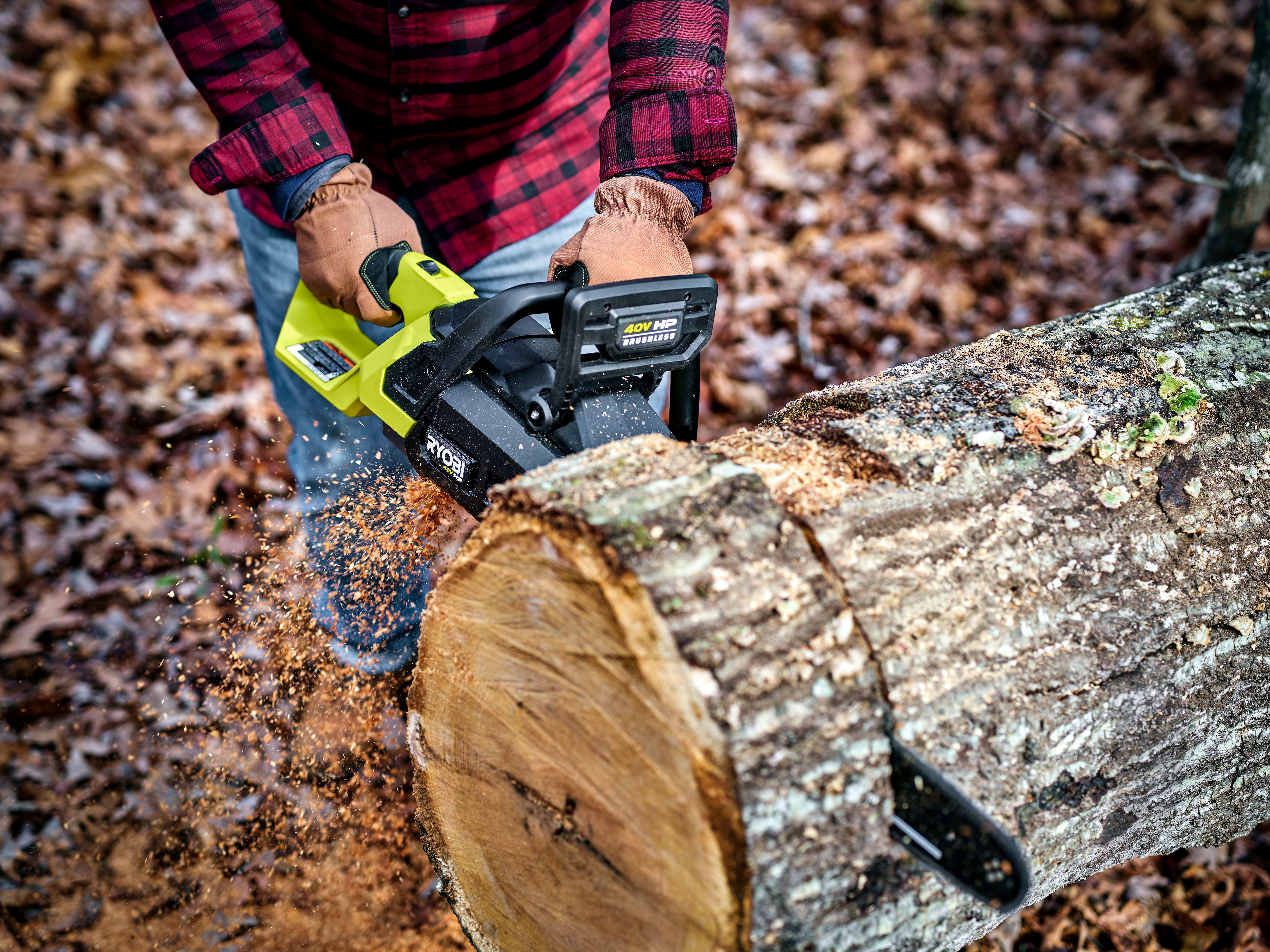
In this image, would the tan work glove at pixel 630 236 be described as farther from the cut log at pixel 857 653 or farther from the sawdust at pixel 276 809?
the sawdust at pixel 276 809

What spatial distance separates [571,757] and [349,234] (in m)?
1.28

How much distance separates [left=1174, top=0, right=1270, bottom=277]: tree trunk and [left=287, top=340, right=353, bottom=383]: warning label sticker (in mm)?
2586

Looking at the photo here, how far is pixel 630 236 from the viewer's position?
1.71m

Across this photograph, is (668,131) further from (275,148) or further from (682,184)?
(275,148)

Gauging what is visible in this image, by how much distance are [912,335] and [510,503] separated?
3247mm

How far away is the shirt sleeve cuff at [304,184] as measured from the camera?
1810 mm

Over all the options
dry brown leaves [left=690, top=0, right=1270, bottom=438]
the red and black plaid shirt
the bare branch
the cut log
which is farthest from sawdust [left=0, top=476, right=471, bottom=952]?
the bare branch

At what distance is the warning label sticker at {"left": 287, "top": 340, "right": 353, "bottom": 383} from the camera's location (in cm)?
193

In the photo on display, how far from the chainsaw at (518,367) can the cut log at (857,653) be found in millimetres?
201

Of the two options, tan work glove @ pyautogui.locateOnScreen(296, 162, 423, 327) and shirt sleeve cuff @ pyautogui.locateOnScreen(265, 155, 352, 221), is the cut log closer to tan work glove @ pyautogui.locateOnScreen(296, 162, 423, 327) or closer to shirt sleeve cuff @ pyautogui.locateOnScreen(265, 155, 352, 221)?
tan work glove @ pyautogui.locateOnScreen(296, 162, 423, 327)

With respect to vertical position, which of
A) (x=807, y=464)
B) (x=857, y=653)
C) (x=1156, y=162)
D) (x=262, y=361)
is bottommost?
(x=262, y=361)

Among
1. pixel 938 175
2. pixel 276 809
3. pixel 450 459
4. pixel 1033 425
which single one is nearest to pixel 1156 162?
pixel 1033 425

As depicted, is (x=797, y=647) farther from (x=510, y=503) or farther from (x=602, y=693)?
(x=510, y=503)

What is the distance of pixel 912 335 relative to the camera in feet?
12.9
